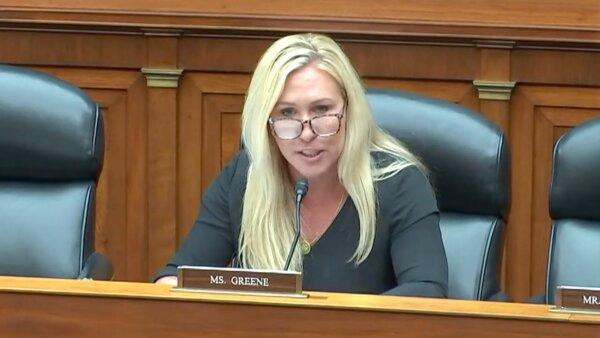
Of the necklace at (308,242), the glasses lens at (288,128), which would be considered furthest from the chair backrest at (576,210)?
the glasses lens at (288,128)

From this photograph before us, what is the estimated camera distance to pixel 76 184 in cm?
307

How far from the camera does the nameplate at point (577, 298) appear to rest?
2.02 m

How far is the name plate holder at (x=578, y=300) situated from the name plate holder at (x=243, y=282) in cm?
35

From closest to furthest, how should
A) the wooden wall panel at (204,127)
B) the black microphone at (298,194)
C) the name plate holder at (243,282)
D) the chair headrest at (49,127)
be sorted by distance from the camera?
the name plate holder at (243,282) → the black microphone at (298,194) → the chair headrest at (49,127) → the wooden wall panel at (204,127)

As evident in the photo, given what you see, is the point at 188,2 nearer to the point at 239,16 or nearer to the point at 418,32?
the point at 239,16

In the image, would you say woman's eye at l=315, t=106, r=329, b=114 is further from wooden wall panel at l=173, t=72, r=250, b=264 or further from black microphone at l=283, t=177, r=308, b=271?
wooden wall panel at l=173, t=72, r=250, b=264

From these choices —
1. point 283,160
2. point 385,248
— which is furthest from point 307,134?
point 385,248

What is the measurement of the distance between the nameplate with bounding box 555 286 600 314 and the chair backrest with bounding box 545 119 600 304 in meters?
0.74

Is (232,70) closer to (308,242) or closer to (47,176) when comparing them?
(47,176)

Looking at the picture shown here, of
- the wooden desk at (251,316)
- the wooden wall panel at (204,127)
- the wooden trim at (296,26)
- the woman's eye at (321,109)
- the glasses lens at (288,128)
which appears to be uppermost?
the wooden trim at (296,26)

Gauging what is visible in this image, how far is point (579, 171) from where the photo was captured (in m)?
2.78

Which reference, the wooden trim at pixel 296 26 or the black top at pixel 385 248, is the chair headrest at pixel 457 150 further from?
the wooden trim at pixel 296 26

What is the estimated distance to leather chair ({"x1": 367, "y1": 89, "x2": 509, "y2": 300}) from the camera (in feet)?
9.23

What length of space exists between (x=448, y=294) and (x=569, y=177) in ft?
1.04
